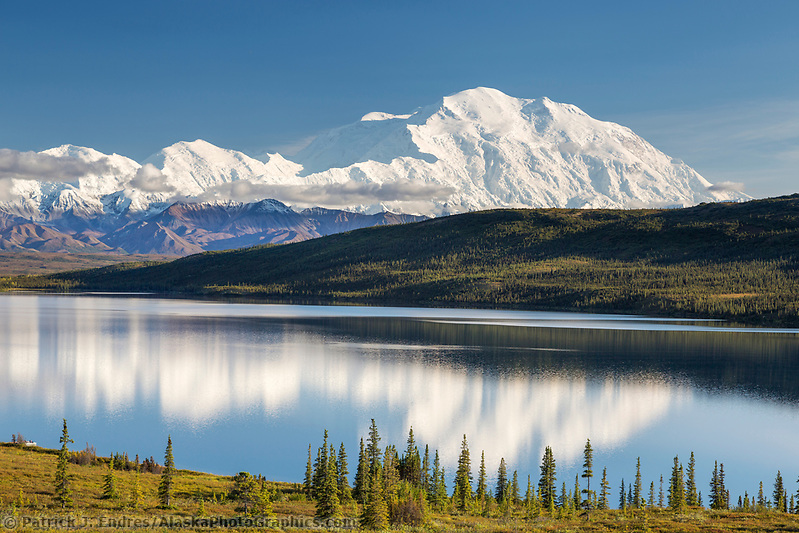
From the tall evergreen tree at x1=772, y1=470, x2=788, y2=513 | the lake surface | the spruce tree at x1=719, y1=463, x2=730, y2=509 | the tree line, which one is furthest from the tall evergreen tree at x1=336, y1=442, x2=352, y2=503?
the tall evergreen tree at x1=772, y1=470, x2=788, y2=513

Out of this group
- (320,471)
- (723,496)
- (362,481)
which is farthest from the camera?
(723,496)

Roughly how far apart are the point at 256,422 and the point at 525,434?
2404 centimetres

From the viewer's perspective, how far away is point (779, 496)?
45750mm

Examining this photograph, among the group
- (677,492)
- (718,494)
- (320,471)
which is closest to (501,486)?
(677,492)

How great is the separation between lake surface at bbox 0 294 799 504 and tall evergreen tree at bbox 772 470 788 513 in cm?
415

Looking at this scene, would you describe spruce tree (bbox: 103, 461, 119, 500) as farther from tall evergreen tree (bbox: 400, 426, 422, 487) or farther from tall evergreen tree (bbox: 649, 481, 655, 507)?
tall evergreen tree (bbox: 649, 481, 655, 507)

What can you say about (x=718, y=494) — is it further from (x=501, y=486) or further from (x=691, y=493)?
(x=501, y=486)

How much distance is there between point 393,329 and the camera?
16425 centimetres

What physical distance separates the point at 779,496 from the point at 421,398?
1496 inches

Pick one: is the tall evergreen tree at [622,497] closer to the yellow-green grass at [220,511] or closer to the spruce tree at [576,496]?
the yellow-green grass at [220,511]

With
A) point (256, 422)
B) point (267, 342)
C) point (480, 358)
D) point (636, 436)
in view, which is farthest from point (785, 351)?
point (256, 422)

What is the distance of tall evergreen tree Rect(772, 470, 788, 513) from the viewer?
1747 inches

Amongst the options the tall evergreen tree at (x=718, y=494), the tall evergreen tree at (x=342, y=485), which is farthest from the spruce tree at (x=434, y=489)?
the tall evergreen tree at (x=718, y=494)

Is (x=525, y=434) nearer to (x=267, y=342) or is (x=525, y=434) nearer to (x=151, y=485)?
(x=151, y=485)
